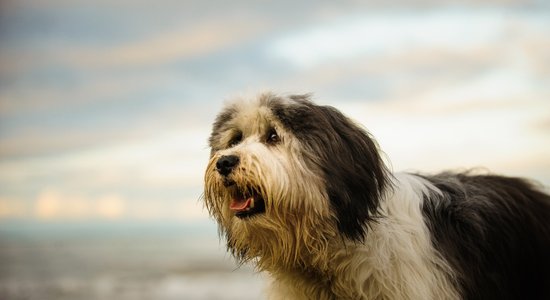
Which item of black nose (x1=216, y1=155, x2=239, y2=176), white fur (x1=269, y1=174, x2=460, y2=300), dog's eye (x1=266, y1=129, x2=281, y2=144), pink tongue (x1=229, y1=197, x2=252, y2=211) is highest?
dog's eye (x1=266, y1=129, x2=281, y2=144)

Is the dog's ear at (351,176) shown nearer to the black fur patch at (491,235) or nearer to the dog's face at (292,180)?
the dog's face at (292,180)

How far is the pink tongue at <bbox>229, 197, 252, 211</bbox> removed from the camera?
386cm

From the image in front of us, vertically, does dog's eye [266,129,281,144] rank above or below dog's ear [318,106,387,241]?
above

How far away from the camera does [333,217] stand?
3.86 meters

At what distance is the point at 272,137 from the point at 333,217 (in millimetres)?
548

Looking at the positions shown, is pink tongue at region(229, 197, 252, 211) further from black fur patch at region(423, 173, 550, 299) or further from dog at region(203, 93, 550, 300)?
black fur patch at region(423, 173, 550, 299)

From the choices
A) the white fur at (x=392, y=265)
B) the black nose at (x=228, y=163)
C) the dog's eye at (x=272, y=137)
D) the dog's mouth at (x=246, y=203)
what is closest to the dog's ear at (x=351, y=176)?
the white fur at (x=392, y=265)

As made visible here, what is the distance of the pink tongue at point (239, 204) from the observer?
3.86 meters

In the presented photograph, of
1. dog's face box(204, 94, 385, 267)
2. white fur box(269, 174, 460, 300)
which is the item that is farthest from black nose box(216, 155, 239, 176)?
white fur box(269, 174, 460, 300)

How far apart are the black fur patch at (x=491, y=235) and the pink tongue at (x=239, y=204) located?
3.67ft

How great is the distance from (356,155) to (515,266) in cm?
133

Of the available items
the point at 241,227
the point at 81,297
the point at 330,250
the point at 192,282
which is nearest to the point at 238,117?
the point at 241,227

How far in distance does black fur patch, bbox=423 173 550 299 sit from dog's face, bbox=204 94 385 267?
57 centimetres

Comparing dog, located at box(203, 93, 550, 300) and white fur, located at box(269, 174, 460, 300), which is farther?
white fur, located at box(269, 174, 460, 300)
